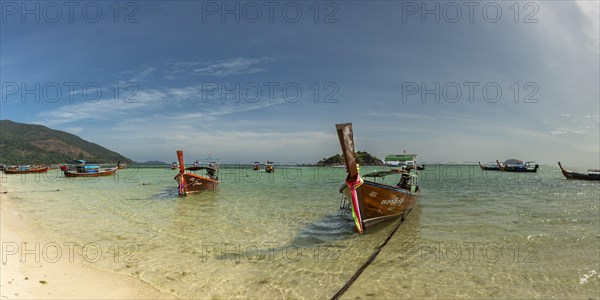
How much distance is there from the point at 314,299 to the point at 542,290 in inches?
229

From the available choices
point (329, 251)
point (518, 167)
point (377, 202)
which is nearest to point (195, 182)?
point (377, 202)

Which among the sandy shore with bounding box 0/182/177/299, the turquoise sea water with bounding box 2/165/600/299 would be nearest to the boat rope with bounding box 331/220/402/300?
the turquoise sea water with bounding box 2/165/600/299

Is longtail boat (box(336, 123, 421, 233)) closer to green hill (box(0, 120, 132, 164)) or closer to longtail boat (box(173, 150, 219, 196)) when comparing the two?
longtail boat (box(173, 150, 219, 196))

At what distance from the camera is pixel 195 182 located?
26.5 meters

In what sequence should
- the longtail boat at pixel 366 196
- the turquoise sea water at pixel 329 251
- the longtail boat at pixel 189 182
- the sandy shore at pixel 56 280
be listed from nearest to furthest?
the sandy shore at pixel 56 280, the turquoise sea water at pixel 329 251, the longtail boat at pixel 366 196, the longtail boat at pixel 189 182

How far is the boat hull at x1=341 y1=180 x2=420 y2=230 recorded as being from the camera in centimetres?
1205

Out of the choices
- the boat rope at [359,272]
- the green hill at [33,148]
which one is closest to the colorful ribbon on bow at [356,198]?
the boat rope at [359,272]

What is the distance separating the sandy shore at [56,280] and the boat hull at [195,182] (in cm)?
1578

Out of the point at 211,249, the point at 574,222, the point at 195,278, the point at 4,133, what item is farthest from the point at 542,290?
the point at 4,133

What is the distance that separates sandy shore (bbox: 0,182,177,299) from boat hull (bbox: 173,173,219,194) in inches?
621

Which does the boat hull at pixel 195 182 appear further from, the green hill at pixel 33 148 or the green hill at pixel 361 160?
the green hill at pixel 33 148

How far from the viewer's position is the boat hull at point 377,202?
1205 cm

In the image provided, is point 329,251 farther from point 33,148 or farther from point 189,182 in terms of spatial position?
point 33,148

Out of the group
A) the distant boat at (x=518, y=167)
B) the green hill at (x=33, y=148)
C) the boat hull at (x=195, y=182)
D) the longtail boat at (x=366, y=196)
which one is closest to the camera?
the longtail boat at (x=366, y=196)
